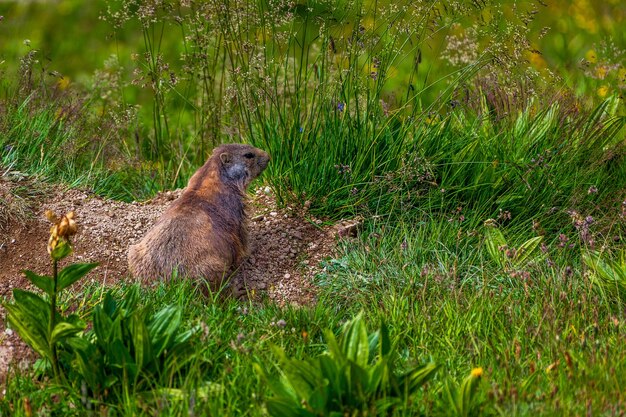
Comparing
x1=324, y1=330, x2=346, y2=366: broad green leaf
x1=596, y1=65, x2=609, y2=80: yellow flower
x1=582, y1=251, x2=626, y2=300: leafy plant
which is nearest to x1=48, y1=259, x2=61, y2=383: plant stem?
x1=324, y1=330, x2=346, y2=366: broad green leaf

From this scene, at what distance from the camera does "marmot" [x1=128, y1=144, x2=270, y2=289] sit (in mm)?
4895

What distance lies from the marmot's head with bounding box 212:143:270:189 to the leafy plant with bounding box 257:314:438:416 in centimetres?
235

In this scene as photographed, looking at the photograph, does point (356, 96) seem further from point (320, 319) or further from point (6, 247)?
point (6, 247)

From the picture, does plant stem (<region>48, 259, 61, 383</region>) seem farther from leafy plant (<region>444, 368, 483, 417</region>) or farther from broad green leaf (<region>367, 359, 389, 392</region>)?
leafy plant (<region>444, 368, 483, 417</region>)

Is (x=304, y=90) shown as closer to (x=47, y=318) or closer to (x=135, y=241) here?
(x=135, y=241)

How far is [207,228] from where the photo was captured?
5.06 metres

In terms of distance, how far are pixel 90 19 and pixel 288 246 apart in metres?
5.08

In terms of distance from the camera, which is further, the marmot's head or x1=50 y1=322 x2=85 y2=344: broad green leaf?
the marmot's head

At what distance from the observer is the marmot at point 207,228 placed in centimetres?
489

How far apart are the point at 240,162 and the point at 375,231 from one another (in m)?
0.91

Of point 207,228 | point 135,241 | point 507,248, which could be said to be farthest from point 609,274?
point 135,241

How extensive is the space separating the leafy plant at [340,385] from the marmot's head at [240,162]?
2346 mm

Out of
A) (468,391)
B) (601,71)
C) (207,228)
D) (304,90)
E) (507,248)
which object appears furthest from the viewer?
(601,71)

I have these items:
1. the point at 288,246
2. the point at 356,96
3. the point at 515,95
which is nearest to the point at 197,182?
the point at 288,246
